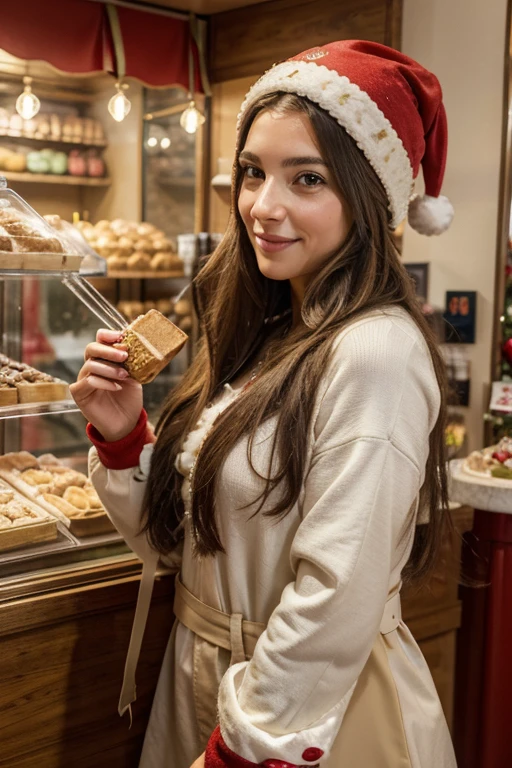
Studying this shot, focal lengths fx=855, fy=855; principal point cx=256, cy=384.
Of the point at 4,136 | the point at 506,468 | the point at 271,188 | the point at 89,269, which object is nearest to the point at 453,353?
the point at 506,468

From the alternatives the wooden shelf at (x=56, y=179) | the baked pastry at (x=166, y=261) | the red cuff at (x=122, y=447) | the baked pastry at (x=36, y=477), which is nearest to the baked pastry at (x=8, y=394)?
the red cuff at (x=122, y=447)

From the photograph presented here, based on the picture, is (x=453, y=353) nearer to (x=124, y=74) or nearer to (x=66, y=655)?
(x=124, y=74)

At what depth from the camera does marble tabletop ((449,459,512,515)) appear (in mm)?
2604

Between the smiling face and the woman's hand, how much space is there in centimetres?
36

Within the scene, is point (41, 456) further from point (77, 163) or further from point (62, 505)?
point (77, 163)

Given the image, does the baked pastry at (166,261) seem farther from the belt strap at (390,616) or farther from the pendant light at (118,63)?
the belt strap at (390,616)

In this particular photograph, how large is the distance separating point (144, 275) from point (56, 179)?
551mm

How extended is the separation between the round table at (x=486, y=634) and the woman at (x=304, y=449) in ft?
3.25

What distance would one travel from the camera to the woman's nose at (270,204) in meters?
1.46

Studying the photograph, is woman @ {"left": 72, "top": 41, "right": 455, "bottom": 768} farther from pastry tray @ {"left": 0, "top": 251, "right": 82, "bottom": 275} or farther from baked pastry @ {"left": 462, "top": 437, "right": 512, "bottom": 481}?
baked pastry @ {"left": 462, "top": 437, "right": 512, "bottom": 481}

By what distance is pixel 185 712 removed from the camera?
1.67m

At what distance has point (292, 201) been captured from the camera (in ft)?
4.82

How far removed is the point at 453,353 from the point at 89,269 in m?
1.71

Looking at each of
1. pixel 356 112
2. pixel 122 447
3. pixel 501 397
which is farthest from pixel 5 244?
pixel 501 397
